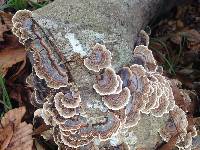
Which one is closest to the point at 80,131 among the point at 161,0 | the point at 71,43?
the point at 71,43

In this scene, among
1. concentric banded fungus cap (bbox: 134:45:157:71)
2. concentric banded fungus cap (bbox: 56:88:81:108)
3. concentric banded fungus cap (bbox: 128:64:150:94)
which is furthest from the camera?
concentric banded fungus cap (bbox: 134:45:157:71)

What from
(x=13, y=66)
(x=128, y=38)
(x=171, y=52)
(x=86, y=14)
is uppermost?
(x=86, y=14)

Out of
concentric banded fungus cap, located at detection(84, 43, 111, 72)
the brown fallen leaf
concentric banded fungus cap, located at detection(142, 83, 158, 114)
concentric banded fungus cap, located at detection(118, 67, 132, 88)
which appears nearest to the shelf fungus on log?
concentric banded fungus cap, located at detection(84, 43, 111, 72)

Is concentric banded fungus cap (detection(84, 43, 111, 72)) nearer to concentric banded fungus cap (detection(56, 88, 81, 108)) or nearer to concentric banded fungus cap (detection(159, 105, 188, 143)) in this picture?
concentric banded fungus cap (detection(56, 88, 81, 108))

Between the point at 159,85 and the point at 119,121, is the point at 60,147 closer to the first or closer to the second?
the point at 119,121

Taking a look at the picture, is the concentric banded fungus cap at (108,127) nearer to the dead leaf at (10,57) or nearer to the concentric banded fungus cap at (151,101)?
the concentric banded fungus cap at (151,101)

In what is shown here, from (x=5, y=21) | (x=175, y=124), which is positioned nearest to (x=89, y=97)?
(x=175, y=124)
